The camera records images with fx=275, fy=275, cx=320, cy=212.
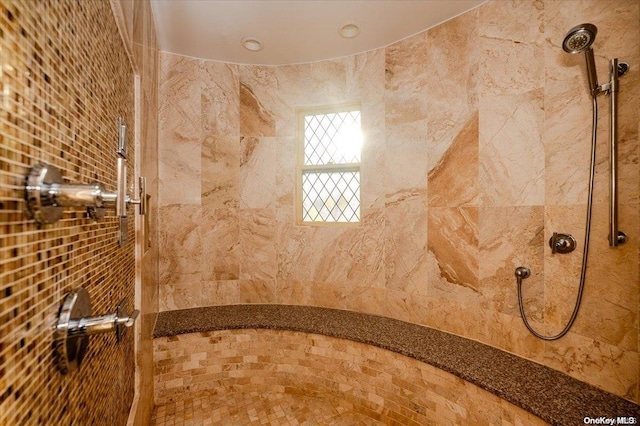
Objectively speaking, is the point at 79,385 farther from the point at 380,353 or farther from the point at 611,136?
the point at 611,136

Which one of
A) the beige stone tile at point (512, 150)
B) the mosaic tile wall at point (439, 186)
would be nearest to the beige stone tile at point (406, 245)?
the mosaic tile wall at point (439, 186)

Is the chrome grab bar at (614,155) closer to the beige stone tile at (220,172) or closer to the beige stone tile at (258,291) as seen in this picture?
the beige stone tile at (258,291)

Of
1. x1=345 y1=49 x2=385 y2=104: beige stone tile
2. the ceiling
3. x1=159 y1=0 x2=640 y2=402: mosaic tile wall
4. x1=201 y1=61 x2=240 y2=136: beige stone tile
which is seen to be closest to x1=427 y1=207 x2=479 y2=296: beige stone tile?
x1=159 y1=0 x2=640 y2=402: mosaic tile wall

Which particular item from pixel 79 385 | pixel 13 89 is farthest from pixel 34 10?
pixel 79 385

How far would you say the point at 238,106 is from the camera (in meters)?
Result: 2.55

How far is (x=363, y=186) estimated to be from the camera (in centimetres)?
236

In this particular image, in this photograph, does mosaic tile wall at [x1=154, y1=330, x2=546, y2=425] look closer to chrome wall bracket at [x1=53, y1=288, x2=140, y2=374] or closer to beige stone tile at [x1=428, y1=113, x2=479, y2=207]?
beige stone tile at [x1=428, y1=113, x2=479, y2=207]

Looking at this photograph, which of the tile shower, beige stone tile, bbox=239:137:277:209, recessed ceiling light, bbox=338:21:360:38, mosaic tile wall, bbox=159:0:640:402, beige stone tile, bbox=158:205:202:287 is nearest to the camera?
the tile shower

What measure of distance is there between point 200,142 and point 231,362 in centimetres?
185

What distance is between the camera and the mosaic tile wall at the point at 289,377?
1.70 m

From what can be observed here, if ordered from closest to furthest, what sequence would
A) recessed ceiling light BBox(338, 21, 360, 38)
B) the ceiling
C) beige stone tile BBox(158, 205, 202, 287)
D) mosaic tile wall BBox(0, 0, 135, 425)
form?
mosaic tile wall BBox(0, 0, 135, 425) < the ceiling < recessed ceiling light BBox(338, 21, 360, 38) < beige stone tile BBox(158, 205, 202, 287)

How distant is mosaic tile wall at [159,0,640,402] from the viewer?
1.41m
